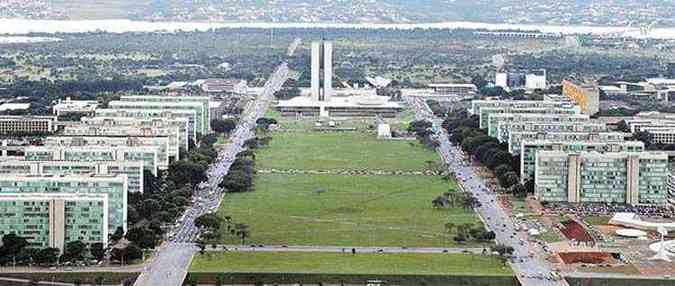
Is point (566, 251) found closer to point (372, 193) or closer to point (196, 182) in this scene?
point (372, 193)

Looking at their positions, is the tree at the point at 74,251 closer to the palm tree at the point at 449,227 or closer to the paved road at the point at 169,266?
the paved road at the point at 169,266

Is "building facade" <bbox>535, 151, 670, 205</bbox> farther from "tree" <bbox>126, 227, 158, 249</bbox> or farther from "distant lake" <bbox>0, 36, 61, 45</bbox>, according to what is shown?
"distant lake" <bbox>0, 36, 61, 45</bbox>

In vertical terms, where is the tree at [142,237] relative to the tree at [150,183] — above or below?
below

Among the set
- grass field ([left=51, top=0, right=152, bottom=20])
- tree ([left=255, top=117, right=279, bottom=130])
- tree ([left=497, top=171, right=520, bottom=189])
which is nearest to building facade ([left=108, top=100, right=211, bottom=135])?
tree ([left=255, top=117, right=279, bottom=130])

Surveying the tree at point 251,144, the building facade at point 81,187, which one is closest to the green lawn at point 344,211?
the building facade at point 81,187

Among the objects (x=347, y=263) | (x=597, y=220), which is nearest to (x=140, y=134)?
(x=597, y=220)

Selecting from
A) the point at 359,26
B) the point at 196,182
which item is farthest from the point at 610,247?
the point at 359,26
